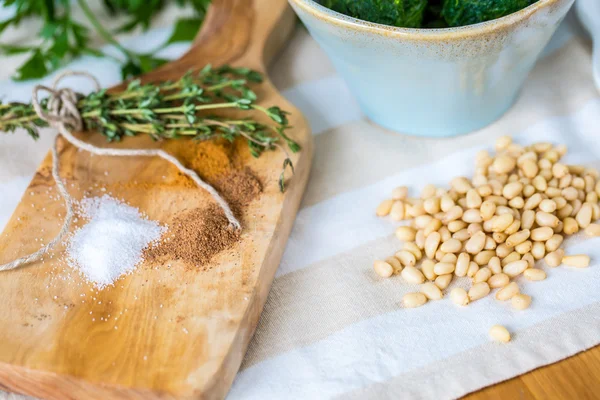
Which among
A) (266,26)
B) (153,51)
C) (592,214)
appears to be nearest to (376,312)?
(592,214)

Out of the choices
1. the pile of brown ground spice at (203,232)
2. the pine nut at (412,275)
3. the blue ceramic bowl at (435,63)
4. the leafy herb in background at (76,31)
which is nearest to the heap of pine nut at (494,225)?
the pine nut at (412,275)

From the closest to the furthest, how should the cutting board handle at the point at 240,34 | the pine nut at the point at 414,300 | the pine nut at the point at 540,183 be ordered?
the pine nut at the point at 414,300 → the pine nut at the point at 540,183 → the cutting board handle at the point at 240,34

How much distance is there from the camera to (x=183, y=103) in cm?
117

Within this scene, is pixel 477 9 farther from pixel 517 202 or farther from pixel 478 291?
pixel 478 291

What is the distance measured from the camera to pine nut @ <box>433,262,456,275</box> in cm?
93

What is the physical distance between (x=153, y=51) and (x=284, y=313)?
30.4 inches

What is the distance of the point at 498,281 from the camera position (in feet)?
2.99

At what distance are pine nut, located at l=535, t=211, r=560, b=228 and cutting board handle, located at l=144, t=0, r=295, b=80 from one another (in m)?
0.59

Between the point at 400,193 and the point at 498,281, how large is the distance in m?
0.23

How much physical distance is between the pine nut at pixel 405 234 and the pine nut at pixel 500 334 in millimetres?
197

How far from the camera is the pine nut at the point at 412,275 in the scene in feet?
3.06

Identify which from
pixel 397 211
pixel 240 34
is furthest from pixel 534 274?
pixel 240 34

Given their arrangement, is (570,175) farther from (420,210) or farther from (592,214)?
(420,210)

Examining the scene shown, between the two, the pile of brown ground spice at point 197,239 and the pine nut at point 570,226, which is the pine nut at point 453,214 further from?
the pile of brown ground spice at point 197,239
